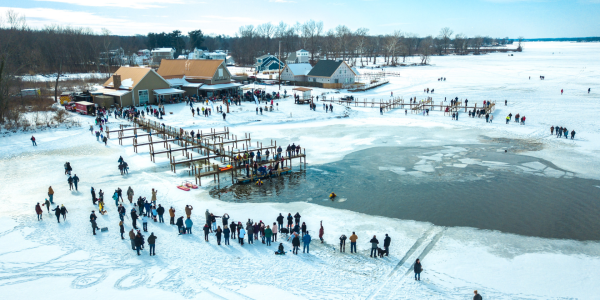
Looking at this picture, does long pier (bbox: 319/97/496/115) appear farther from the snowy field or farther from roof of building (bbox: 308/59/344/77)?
the snowy field

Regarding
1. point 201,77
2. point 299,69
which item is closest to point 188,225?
point 201,77

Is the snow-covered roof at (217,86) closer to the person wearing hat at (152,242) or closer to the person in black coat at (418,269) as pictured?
the person wearing hat at (152,242)

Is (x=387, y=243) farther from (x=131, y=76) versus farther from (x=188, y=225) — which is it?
(x=131, y=76)

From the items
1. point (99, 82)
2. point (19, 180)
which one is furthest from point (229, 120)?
point (99, 82)

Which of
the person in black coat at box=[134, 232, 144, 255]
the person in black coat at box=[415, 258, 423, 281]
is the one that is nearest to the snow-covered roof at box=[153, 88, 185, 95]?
the person in black coat at box=[134, 232, 144, 255]

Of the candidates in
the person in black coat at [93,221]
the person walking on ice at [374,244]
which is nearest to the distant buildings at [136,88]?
the person in black coat at [93,221]
